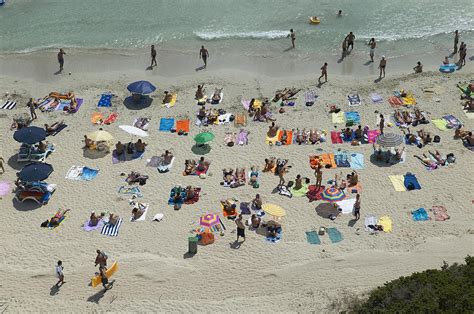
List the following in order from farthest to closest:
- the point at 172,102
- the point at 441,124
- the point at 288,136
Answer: the point at 172,102 → the point at 441,124 → the point at 288,136

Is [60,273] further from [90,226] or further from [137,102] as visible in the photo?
[137,102]

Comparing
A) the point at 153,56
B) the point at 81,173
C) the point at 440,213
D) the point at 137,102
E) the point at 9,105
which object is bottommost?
the point at 440,213

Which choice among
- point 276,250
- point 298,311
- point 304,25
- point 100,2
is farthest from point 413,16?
point 298,311

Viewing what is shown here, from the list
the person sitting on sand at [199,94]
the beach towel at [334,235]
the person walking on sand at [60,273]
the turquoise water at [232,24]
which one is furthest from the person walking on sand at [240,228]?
the turquoise water at [232,24]

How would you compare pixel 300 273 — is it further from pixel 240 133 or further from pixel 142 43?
pixel 142 43

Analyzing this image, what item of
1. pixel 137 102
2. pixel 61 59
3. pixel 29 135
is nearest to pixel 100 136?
pixel 29 135

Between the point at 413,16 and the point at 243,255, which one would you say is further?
the point at 413,16

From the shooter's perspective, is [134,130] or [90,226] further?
[134,130]
